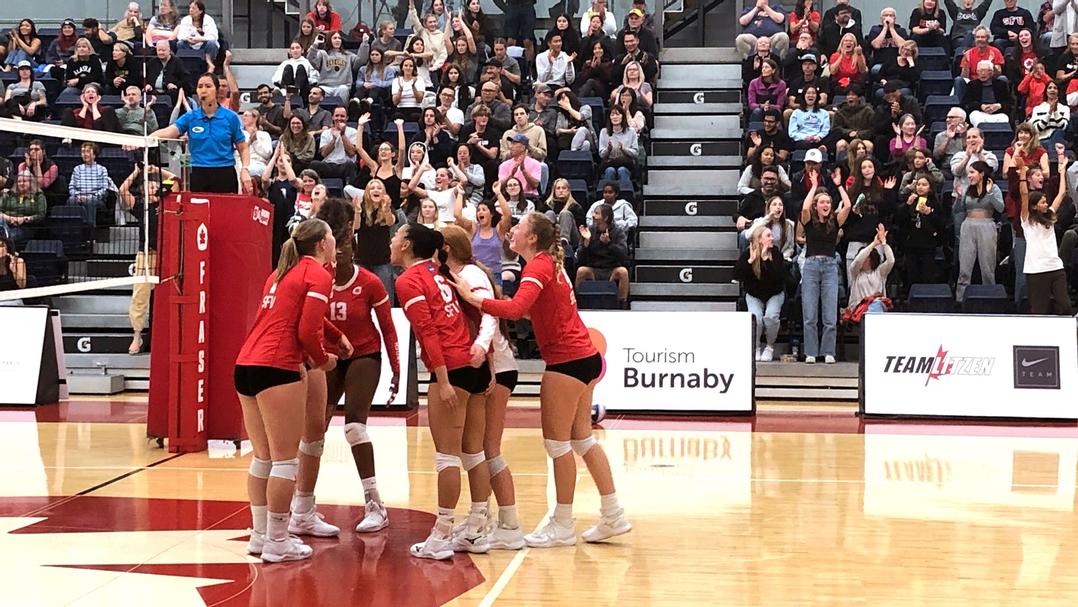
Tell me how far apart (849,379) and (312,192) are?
22.8ft

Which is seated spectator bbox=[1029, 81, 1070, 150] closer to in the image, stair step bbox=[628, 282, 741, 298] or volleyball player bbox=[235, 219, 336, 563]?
stair step bbox=[628, 282, 741, 298]

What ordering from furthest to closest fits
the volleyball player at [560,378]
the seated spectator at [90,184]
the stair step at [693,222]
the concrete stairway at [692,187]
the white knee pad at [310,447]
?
the stair step at [693,222], the concrete stairway at [692,187], the seated spectator at [90,184], the white knee pad at [310,447], the volleyball player at [560,378]

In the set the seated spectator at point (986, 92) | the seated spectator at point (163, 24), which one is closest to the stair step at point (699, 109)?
the seated spectator at point (986, 92)

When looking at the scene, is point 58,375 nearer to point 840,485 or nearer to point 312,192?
point 312,192

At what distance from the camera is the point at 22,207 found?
42.9ft

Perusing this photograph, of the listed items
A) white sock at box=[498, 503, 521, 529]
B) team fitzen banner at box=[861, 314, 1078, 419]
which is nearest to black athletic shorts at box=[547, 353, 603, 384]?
white sock at box=[498, 503, 521, 529]

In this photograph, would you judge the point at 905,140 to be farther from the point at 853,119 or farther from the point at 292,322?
the point at 292,322

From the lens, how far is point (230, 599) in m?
6.11

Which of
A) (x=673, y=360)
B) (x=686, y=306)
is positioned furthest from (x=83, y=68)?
(x=673, y=360)

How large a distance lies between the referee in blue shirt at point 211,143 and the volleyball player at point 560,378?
4607 mm

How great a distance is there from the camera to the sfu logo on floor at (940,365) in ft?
43.3

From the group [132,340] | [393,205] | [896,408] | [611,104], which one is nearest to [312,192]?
[393,205]

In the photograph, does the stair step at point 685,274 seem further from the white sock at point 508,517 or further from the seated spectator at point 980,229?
the white sock at point 508,517

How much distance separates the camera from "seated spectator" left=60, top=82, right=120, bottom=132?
56.3 ft
